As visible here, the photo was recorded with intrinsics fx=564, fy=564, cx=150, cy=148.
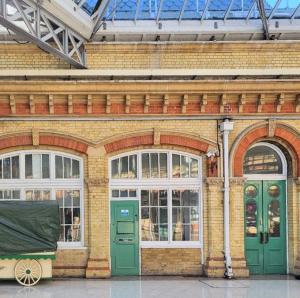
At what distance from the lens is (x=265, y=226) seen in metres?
15.0

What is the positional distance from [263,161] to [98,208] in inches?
181

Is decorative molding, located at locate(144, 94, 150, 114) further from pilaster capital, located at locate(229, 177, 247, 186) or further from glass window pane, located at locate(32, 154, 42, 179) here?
glass window pane, located at locate(32, 154, 42, 179)

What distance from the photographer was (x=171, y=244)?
48.2 feet

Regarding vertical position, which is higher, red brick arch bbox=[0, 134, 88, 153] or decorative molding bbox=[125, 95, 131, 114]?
decorative molding bbox=[125, 95, 131, 114]

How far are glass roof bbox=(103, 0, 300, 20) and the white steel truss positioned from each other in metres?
1.22

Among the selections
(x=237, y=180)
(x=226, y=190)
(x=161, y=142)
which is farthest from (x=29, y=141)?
(x=237, y=180)

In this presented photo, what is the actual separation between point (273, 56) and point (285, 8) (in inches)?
50.9

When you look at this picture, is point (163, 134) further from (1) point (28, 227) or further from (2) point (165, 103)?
(1) point (28, 227)

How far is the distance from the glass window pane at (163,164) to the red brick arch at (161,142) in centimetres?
41

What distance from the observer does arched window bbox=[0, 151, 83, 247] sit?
14.6 meters

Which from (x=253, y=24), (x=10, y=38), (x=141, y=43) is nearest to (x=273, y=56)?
(x=253, y=24)

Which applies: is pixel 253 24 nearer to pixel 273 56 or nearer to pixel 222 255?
pixel 273 56

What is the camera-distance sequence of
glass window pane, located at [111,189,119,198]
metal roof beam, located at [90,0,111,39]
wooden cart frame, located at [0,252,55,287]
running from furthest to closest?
glass window pane, located at [111,189,119,198] → metal roof beam, located at [90,0,111,39] → wooden cart frame, located at [0,252,55,287]

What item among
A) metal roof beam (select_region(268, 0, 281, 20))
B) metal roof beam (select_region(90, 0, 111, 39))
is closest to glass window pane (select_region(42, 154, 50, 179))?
metal roof beam (select_region(90, 0, 111, 39))
